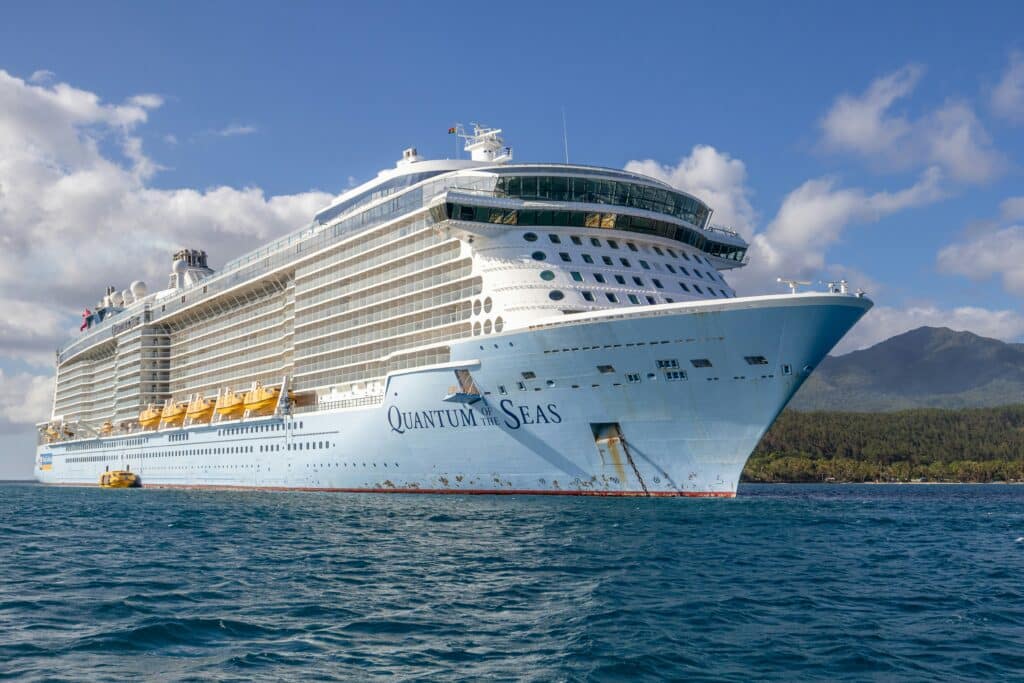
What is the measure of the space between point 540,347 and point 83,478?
6469 cm

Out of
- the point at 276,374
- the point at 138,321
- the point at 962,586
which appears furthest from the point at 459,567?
the point at 138,321

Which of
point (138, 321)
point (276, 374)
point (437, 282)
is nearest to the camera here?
point (437, 282)

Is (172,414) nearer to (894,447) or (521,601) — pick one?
(521,601)

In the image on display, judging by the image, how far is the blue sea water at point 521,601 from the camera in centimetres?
978

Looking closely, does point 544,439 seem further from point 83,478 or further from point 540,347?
point 83,478

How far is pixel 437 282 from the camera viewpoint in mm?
38531

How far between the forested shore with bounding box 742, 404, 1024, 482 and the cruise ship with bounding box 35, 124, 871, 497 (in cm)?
6843

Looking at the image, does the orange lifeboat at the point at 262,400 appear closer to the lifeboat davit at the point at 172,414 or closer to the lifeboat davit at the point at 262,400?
the lifeboat davit at the point at 262,400

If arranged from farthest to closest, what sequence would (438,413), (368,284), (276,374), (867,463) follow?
(867,463), (276,374), (368,284), (438,413)

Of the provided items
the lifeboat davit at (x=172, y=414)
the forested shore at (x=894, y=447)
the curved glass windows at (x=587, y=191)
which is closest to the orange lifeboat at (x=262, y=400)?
the lifeboat davit at (x=172, y=414)

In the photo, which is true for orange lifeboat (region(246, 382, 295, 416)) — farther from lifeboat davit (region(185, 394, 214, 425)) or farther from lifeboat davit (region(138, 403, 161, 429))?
lifeboat davit (region(138, 403, 161, 429))

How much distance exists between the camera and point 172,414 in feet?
200

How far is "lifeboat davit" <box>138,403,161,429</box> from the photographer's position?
65.1m

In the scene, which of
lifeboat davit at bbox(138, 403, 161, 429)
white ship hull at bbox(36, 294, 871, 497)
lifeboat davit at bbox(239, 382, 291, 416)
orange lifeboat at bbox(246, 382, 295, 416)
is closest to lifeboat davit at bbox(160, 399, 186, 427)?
lifeboat davit at bbox(138, 403, 161, 429)
